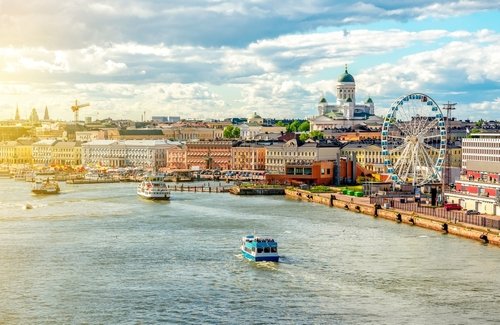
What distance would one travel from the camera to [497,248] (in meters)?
29.8

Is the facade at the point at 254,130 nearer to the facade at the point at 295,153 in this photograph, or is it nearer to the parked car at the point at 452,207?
the facade at the point at 295,153

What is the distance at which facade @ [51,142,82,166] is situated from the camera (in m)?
97.8

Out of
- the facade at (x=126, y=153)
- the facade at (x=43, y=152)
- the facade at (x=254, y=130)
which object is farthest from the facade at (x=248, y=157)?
the facade at (x=254, y=130)

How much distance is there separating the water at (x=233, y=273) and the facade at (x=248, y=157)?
38.8 m

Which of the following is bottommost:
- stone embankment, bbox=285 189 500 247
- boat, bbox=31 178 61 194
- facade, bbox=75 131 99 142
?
boat, bbox=31 178 61 194

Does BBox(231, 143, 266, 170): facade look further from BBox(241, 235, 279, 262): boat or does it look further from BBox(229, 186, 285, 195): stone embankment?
BBox(241, 235, 279, 262): boat

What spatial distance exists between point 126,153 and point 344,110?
3766 cm

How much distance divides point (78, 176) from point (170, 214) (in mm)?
35475

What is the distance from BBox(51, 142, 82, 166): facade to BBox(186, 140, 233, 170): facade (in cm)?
1692

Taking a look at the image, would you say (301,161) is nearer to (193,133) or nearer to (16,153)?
(16,153)

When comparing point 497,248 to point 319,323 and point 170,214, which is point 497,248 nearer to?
point 319,323

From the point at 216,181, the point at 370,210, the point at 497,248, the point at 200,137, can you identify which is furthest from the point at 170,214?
the point at 200,137

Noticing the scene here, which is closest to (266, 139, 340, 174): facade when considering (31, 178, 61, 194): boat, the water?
(31, 178, 61, 194): boat

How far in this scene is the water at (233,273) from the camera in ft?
68.1
